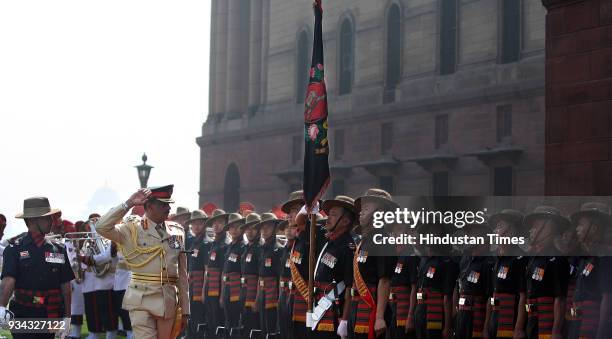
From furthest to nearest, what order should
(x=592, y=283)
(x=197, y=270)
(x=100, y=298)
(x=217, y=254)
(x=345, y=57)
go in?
(x=345, y=57)
(x=197, y=270)
(x=217, y=254)
(x=100, y=298)
(x=592, y=283)

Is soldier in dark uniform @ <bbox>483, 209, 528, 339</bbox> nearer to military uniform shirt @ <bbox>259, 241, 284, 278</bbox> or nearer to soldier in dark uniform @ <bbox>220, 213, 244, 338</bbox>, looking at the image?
military uniform shirt @ <bbox>259, 241, 284, 278</bbox>

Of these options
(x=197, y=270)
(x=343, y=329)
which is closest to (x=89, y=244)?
(x=197, y=270)

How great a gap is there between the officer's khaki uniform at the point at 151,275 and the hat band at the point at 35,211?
1.28m

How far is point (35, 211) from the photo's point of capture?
→ 1294 cm

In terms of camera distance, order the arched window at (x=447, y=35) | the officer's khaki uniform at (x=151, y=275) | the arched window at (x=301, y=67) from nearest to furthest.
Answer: the officer's khaki uniform at (x=151, y=275) < the arched window at (x=447, y=35) < the arched window at (x=301, y=67)

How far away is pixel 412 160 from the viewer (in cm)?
3822

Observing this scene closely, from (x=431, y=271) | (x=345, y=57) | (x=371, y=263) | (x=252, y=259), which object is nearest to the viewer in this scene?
(x=371, y=263)

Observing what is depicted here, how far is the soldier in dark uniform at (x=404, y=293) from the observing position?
44.5 feet

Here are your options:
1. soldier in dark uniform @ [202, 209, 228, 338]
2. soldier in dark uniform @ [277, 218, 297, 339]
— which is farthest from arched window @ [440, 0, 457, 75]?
soldier in dark uniform @ [277, 218, 297, 339]

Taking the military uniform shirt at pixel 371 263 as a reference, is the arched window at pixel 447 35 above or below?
above

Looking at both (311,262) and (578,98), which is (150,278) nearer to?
(311,262)

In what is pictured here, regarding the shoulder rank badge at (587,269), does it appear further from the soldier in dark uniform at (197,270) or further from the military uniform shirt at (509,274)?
the soldier in dark uniform at (197,270)

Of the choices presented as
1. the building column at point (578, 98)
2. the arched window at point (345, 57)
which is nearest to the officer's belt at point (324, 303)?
the building column at point (578, 98)

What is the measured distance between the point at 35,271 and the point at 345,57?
1254 inches
